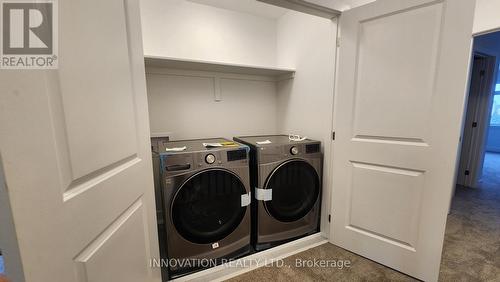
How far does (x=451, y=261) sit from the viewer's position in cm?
159

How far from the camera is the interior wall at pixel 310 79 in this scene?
1758 mm

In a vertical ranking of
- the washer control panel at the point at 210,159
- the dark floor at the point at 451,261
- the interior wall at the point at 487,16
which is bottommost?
the dark floor at the point at 451,261

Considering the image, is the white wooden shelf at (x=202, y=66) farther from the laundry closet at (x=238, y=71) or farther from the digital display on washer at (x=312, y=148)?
the digital display on washer at (x=312, y=148)

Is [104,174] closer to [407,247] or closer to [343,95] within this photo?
[343,95]

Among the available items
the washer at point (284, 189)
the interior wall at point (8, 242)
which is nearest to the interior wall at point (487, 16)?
the washer at point (284, 189)

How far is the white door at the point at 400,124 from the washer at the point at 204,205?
0.86 m

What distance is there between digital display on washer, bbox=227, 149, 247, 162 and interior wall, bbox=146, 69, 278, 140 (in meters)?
0.82

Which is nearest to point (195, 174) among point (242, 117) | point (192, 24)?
point (242, 117)

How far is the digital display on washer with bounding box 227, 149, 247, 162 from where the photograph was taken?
1494 millimetres

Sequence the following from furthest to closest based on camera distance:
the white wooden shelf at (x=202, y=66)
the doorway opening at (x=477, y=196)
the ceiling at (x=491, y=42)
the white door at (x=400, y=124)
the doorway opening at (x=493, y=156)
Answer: the doorway opening at (x=493, y=156)
the ceiling at (x=491, y=42)
the white wooden shelf at (x=202, y=66)
the doorway opening at (x=477, y=196)
the white door at (x=400, y=124)

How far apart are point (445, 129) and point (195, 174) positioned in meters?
1.60

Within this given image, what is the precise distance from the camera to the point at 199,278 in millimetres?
1436

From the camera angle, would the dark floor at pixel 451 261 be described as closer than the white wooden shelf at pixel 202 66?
Yes

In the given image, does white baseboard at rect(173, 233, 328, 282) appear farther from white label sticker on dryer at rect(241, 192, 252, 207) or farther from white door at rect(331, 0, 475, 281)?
white label sticker on dryer at rect(241, 192, 252, 207)
